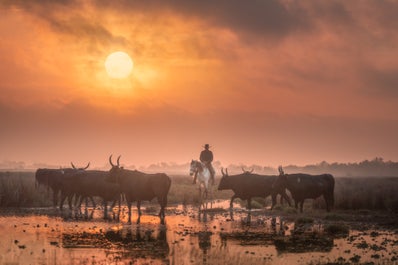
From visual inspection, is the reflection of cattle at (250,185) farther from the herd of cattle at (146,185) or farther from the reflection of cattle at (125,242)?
the reflection of cattle at (125,242)

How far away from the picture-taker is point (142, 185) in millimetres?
22062

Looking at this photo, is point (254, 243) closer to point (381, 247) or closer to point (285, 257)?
point (285, 257)

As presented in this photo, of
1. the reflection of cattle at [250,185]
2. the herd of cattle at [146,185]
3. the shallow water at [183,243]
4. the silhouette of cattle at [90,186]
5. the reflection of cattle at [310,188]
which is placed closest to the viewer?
the shallow water at [183,243]

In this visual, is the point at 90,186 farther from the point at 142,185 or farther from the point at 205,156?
the point at 205,156

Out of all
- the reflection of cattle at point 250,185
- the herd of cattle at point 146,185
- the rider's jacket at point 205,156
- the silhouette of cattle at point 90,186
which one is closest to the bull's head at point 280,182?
the herd of cattle at point 146,185

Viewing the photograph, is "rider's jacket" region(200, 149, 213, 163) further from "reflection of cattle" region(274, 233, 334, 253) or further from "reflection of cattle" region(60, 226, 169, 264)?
"reflection of cattle" region(274, 233, 334, 253)

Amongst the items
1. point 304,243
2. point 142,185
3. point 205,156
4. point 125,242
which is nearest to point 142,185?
point 142,185

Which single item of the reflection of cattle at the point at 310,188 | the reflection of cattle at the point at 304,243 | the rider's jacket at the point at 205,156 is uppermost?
the rider's jacket at the point at 205,156

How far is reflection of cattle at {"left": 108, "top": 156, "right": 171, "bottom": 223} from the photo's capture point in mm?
21562

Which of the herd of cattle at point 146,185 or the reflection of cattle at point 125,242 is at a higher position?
the herd of cattle at point 146,185

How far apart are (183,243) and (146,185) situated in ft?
25.0

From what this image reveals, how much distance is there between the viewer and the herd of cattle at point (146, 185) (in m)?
22.0

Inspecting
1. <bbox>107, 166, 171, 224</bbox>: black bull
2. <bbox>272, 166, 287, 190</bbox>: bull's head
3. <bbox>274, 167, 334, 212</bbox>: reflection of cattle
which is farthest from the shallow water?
<bbox>272, 166, 287, 190</bbox>: bull's head

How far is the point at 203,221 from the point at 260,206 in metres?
9.09
